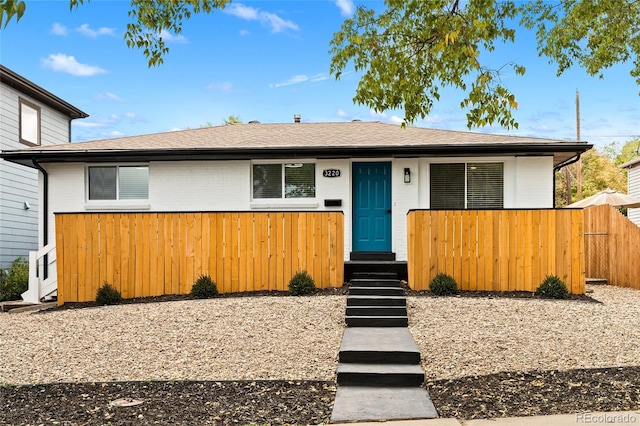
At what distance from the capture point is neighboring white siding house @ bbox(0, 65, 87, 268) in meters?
14.7

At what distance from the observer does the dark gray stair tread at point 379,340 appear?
6379 mm

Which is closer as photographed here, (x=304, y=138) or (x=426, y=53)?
(x=426, y=53)

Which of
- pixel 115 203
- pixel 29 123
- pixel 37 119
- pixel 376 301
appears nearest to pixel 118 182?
pixel 115 203

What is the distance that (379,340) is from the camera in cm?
684

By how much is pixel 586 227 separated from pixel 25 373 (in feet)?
45.2

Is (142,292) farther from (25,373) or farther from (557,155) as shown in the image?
(557,155)

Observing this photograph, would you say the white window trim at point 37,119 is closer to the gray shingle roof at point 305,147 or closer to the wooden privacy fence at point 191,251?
the gray shingle roof at point 305,147

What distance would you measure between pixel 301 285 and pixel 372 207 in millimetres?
3414

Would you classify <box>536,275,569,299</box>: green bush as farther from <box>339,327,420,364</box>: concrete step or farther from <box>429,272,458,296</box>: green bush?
<box>339,327,420,364</box>: concrete step

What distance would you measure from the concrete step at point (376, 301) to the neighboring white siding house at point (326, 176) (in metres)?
3.29

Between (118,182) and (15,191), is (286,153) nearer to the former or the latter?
(118,182)

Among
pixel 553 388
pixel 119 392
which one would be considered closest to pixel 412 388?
pixel 553 388

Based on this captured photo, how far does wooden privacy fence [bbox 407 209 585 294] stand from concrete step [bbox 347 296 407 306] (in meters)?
1.36

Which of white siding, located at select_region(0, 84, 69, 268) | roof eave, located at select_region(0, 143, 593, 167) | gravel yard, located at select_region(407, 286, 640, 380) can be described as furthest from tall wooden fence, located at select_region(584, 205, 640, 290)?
white siding, located at select_region(0, 84, 69, 268)
